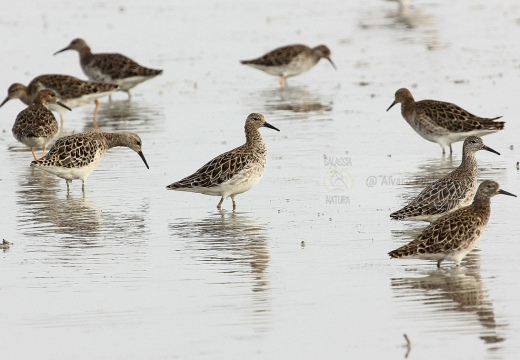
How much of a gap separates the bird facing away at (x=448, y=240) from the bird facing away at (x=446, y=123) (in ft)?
23.6

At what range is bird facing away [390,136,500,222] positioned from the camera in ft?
46.6

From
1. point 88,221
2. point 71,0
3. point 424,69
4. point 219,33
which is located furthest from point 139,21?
point 88,221

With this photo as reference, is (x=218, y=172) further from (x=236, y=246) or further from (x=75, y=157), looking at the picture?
(x=75, y=157)

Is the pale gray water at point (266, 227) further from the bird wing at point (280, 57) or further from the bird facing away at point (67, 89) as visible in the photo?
the bird wing at point (280, 57)

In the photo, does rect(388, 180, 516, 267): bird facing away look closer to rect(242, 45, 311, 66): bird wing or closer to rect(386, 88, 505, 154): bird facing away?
rect(386, 88, 505, 154): bird facing away

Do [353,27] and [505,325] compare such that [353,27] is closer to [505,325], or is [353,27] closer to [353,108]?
[353,108]

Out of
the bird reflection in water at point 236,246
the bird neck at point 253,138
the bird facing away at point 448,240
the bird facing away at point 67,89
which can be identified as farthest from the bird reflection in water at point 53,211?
the bird facing away at point 67,89

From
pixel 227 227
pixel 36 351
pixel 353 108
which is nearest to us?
pixel 36 351

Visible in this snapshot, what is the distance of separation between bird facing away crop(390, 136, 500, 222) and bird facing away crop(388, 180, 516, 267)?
147cm

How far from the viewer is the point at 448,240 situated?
40.3 feet

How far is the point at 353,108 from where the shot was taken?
80.5 ft

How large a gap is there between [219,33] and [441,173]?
19771 mm

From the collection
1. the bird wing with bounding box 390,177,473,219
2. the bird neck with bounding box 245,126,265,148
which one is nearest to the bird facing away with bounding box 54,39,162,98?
the bird neck with bounding box 245,126,265,148

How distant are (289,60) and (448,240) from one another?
56.7 ft
